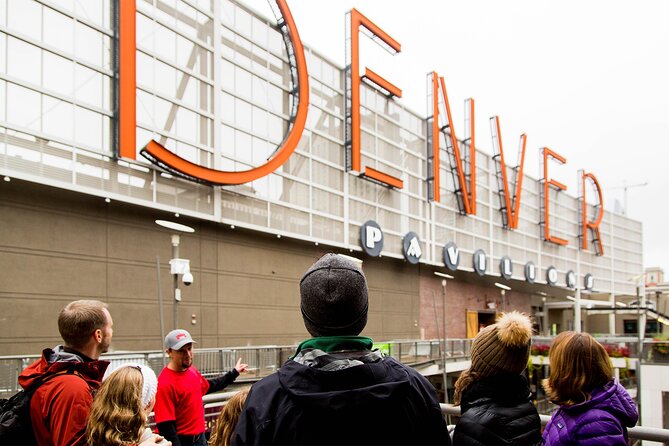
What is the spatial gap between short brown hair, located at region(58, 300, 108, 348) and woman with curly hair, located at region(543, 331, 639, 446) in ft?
7.98

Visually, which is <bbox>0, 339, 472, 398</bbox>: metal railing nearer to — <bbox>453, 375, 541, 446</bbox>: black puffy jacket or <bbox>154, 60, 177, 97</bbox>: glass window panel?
<bbox>453, 375, 541, 446</bbox>: black puffy jacket

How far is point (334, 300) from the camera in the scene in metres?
1.77

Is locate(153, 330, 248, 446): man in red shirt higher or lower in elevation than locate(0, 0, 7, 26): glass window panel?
lower

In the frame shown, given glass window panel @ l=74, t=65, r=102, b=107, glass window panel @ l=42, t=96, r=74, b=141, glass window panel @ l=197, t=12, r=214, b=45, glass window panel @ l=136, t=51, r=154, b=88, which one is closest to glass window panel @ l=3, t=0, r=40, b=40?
glass window panel @ l=74, t=65, r=102, b=107

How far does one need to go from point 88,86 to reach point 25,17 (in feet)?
8.07

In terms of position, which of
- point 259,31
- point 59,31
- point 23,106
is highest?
point 259,31

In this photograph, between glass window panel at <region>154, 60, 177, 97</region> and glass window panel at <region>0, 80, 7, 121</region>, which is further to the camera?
glass window panel at <region>154, 60, 177, 97</region>

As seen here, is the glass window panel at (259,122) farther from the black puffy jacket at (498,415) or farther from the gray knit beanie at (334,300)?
the gray knit beanie at (334,300)

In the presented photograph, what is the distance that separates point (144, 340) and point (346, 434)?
1872 cm

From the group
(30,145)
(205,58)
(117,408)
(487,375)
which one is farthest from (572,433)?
(205,58)

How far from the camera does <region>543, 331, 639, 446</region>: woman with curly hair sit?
258 centimetres

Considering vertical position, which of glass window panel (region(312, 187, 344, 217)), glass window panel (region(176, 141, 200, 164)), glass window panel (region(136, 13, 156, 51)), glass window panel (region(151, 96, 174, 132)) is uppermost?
glass window panel (region(136, 13, 156, 51))

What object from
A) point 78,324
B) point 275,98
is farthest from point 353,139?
point 78,324

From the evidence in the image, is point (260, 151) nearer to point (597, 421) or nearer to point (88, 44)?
point (88, 44)
